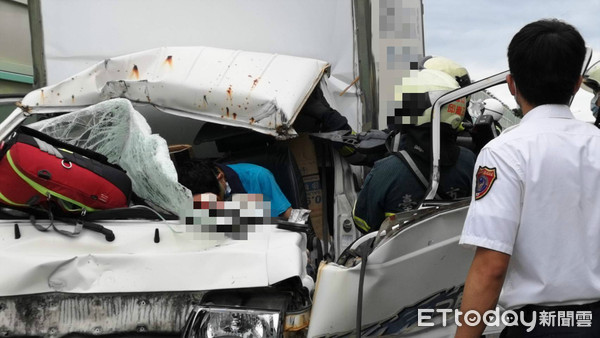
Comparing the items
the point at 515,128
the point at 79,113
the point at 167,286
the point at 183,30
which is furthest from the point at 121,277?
the point at 183,30

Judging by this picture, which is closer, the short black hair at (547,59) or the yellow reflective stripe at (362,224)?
the short black hair at (547,59)

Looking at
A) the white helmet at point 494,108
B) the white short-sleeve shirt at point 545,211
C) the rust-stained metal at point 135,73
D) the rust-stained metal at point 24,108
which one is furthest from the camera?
the white helmet at point 494,108

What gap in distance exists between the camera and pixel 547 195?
1673 mm

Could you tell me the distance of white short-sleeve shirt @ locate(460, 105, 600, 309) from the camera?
1676mm

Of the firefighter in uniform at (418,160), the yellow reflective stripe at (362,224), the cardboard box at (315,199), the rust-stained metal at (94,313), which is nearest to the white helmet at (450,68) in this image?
the firefighter in uniform at (418,160)

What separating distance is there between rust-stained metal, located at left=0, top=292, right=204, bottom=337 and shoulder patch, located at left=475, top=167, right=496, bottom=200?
3.62 feet

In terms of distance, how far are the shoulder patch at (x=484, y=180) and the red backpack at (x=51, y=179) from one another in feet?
5.24

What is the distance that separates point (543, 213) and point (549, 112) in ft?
0.99

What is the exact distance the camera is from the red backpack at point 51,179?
2518 mm

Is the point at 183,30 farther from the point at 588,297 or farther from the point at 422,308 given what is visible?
the point at 588,297

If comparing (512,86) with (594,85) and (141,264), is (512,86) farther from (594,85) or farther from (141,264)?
(594,85)

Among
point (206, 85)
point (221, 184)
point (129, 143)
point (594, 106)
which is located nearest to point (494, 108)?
point (594, 106)

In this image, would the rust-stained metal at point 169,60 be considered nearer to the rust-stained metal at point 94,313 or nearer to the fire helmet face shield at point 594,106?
the rust-stained metal at point 94,313

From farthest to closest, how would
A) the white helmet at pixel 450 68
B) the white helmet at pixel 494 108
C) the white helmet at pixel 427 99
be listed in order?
the white helmet at pixel 494 108 → the white helmet at pixel 450 68 → the white helmet at pixel 427 99
